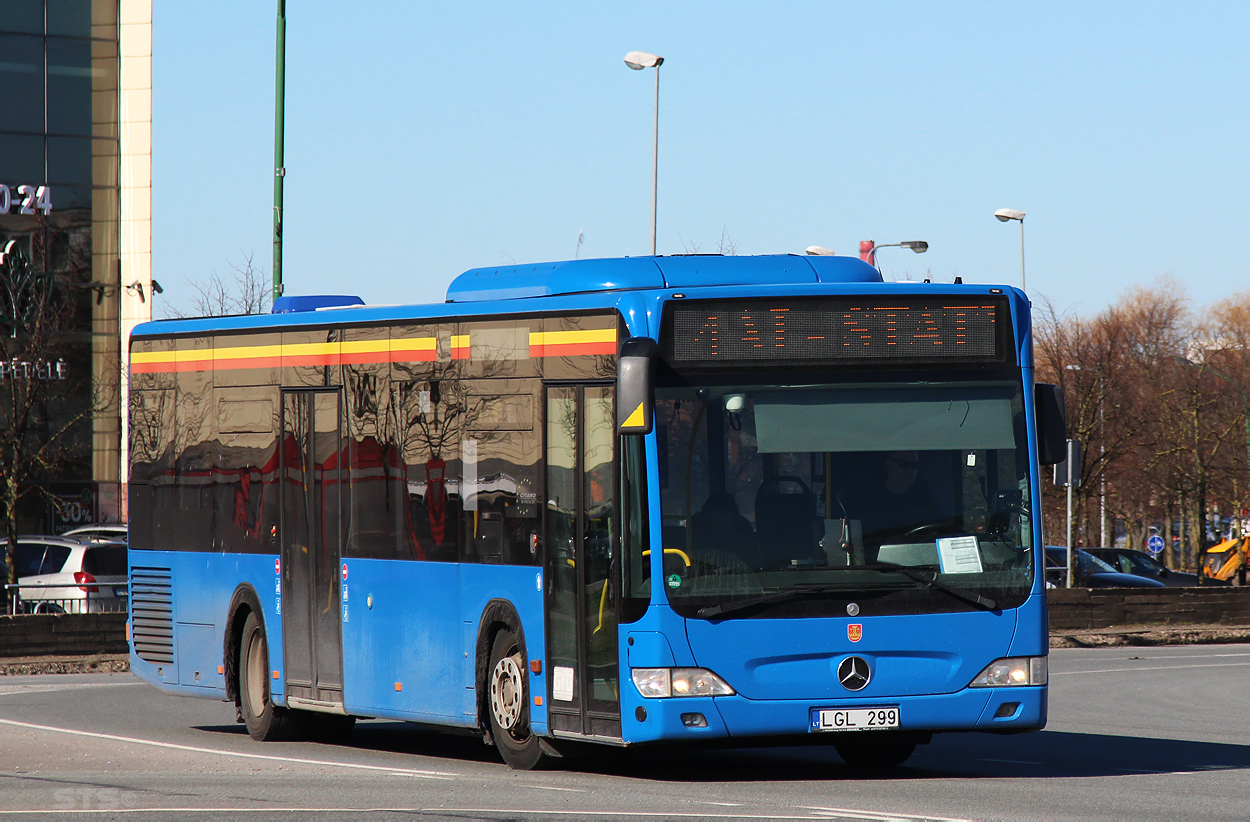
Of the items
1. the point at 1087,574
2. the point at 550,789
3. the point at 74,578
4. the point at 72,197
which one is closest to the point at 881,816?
the point at 550,789

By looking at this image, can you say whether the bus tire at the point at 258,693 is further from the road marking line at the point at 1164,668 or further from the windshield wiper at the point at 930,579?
the road marking line at the point at 1164,668

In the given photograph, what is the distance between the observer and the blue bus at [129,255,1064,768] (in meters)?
10.8

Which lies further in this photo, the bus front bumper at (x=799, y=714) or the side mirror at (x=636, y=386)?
the bus front bumper at (x=799, y=714)

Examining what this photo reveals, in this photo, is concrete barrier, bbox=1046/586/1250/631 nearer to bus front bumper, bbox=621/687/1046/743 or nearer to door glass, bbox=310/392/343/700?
door glass, bbox=310/392/343/700

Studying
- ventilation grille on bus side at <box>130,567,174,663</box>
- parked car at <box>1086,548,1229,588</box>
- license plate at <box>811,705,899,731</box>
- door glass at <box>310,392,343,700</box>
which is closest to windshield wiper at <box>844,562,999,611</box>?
license plate at <box>811,705,899,731</box>

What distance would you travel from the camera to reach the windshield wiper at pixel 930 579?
10.9 meters

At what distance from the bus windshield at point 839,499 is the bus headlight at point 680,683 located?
33 cm

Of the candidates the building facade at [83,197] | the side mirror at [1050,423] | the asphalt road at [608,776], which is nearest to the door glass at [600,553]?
the asphalt road at [608,776]

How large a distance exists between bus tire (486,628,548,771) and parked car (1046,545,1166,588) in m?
29.5

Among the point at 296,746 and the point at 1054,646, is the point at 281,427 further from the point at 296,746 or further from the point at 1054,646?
the point at 1054,646

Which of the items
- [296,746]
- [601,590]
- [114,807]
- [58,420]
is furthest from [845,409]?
[58,420]

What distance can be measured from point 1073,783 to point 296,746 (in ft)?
20.5

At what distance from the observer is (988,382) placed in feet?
37.1

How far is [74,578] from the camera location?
29.3 metres
